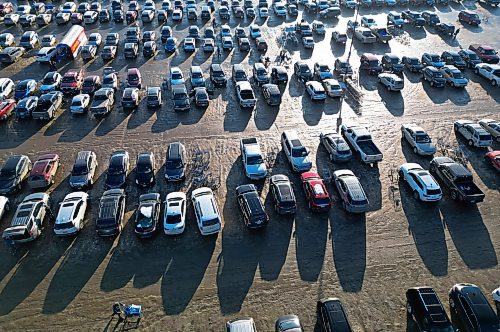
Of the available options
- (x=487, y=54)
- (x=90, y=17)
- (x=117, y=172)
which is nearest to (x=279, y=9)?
(x=90, y=17)

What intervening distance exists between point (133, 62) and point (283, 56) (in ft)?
55.4

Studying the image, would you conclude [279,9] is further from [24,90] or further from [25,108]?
[25,108]

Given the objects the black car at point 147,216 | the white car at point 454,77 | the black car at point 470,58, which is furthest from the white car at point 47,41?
the black car at point 470,58

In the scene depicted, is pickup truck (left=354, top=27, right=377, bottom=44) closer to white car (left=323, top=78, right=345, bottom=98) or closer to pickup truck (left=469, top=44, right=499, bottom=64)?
pickup truck (left=469, top=44, right=499, bottom=64)

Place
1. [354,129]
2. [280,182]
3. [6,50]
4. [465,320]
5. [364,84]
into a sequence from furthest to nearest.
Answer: [6,50]
[364,84]
[354,129]
[280,182]
[465,320]

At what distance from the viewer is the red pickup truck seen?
38156 millimetres

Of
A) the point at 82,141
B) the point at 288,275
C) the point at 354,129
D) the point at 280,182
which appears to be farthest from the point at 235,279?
the point at 82,141

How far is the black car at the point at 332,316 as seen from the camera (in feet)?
56.2

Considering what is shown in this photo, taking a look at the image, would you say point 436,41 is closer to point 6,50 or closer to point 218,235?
point 218,235

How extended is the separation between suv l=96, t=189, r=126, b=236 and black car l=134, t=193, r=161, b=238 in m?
1.12

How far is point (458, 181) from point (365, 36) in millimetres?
28546

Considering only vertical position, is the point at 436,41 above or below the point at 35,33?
below

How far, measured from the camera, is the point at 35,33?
50.3 meters

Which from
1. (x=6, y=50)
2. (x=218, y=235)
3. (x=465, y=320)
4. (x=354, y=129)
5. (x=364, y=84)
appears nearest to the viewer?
(x=465, y=320)
